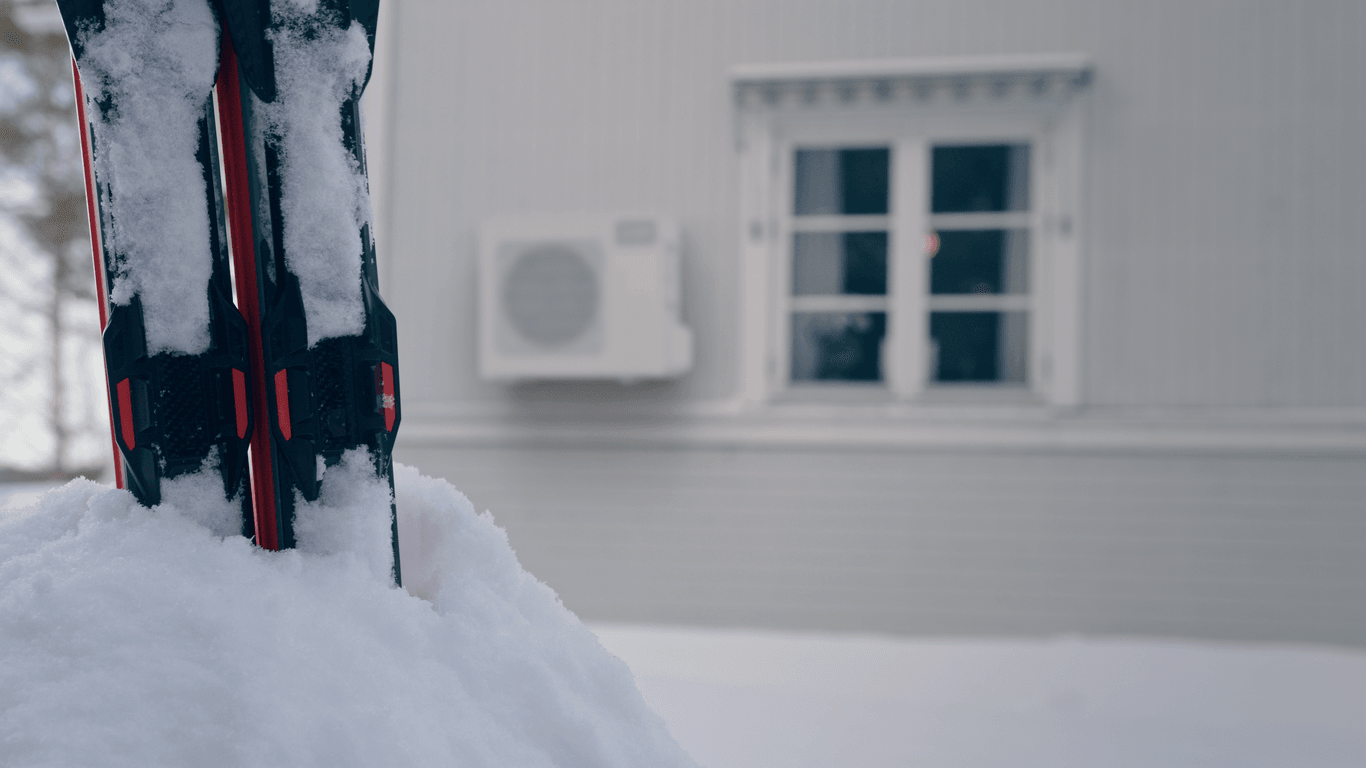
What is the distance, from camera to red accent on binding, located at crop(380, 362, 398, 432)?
1074mm

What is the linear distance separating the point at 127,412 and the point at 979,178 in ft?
10.4

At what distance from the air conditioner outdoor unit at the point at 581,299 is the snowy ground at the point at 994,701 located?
3.64 ft

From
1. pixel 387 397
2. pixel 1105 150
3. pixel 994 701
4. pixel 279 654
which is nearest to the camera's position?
pixel 279 654

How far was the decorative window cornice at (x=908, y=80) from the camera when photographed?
3.25m

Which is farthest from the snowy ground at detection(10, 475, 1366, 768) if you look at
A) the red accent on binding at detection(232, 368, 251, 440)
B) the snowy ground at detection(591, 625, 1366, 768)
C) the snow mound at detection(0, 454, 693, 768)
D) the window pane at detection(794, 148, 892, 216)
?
the window pane at detection(794, 148, 892, 216)

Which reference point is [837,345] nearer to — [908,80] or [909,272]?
[909,272]

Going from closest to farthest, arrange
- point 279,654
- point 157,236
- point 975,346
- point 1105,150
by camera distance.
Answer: point 279,654 → point 157,236 → point 1105,150 → point 975,346

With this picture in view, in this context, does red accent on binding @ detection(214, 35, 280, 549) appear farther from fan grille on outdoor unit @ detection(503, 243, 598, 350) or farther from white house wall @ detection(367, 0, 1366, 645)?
white house wall @ detection(367, 0, 1366, 645)

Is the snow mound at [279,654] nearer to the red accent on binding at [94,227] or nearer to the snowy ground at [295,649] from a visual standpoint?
the snowy ground at [295,649]

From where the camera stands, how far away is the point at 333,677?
34.5 inches

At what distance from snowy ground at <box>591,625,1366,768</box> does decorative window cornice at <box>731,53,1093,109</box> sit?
2.13m

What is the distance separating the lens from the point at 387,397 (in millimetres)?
1083

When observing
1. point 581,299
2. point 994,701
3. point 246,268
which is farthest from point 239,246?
point 994,701

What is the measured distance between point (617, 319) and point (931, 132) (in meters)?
1.45
